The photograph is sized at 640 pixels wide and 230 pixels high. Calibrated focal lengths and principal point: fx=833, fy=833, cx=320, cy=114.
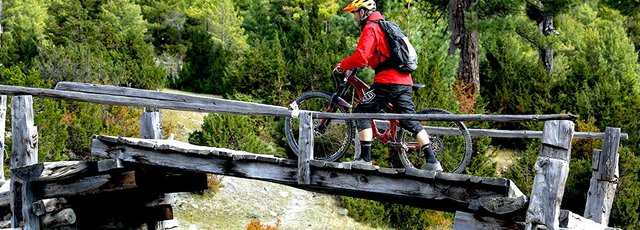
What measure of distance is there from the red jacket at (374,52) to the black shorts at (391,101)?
→ 7cm

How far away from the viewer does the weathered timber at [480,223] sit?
7703 millimetres

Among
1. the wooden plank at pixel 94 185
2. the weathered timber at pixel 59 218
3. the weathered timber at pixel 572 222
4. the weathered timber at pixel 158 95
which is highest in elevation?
the weathered timber at pixel 158 95

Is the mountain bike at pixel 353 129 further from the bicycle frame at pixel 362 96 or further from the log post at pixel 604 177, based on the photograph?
the log post at pixel 604 177

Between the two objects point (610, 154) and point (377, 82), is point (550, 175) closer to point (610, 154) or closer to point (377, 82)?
point (377, 82)

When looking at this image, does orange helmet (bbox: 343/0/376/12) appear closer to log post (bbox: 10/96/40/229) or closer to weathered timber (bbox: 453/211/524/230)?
weathered timber (bbox: 453/211/524/230)

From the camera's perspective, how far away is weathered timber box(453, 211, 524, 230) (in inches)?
303

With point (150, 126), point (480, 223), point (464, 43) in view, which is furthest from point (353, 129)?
point (464, 43)

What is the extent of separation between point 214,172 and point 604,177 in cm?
577

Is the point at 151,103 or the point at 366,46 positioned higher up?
the point at 366,46

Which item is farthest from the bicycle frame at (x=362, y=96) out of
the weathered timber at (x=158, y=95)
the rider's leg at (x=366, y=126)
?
the weathered timber at (x=158, y=95)

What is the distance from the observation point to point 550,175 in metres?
7.21

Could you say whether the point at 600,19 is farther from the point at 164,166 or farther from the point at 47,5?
the point at 164,166

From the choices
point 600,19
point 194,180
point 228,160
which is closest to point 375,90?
point 228,160

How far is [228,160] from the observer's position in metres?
9.23
